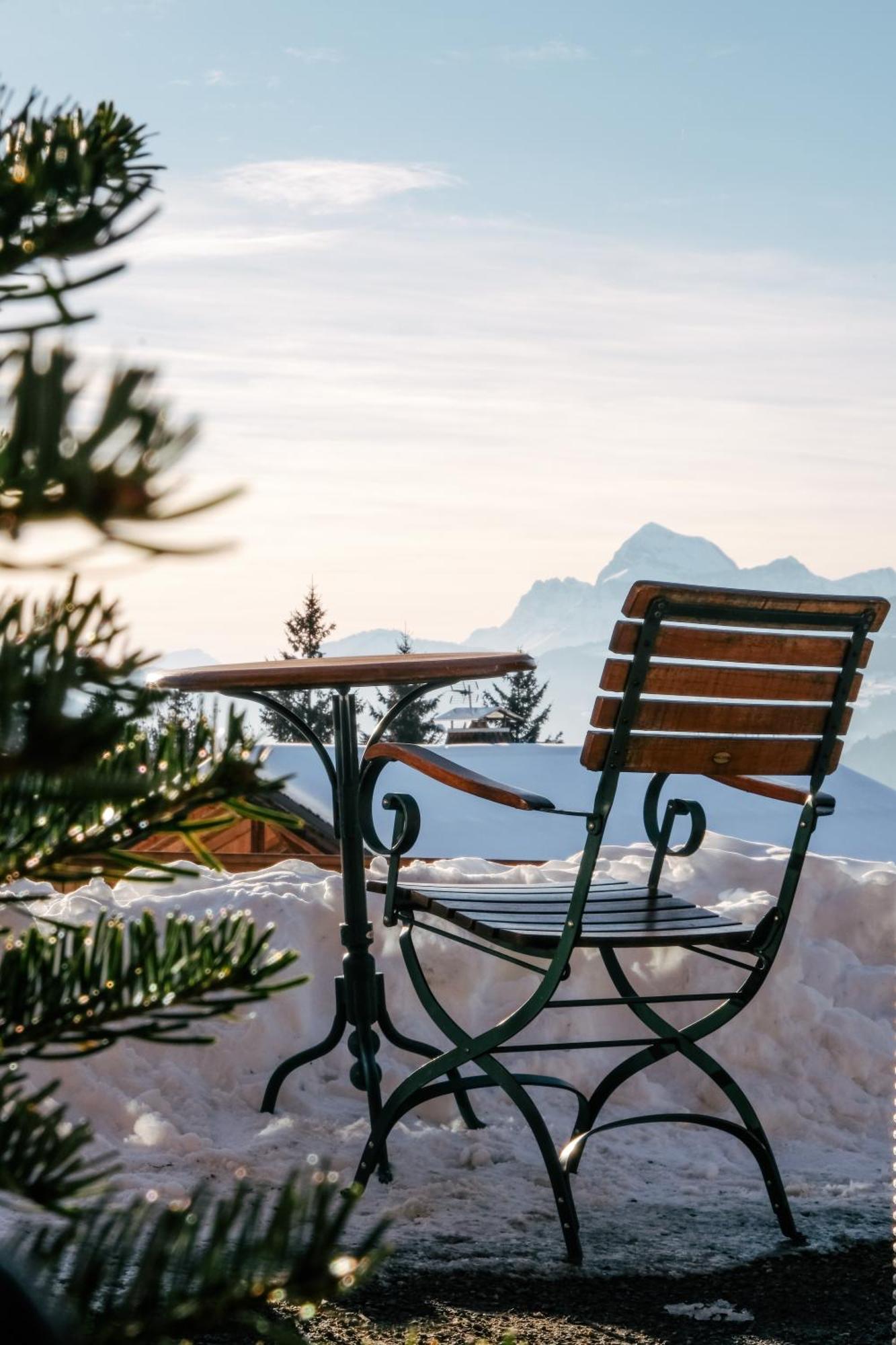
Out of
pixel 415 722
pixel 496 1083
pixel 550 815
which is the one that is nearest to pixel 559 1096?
pixel 496 1083

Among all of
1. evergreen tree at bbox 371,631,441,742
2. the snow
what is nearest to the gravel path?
the snow

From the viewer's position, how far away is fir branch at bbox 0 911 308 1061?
2.53ft

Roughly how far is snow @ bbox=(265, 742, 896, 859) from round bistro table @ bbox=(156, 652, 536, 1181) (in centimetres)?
431

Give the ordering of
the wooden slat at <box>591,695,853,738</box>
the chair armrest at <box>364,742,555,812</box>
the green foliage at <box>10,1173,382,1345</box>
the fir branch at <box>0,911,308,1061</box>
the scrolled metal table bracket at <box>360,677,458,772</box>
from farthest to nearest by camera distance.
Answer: the scrolled metal table bracket at <box>360,677,458,772</box> < the wooden slat at <box>591,695,853,738</box> < the chair armrest at <box>364,742,555,812</box> < the fir branch at <box>0,911,308,1061</box> < the green foliage at <box>10,1173,382,1345</box>

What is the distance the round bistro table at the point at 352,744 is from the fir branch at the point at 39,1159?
2138 mm

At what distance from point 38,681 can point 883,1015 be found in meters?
3.62

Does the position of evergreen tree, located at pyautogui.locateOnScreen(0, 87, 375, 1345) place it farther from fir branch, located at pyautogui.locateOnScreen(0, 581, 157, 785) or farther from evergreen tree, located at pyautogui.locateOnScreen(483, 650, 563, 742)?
evergreen tree, located at pyautogui.locateOnScreen(483, 650, 563, 742)

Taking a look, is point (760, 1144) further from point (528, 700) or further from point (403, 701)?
point (528, 700)

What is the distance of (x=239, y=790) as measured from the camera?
0.75 meters

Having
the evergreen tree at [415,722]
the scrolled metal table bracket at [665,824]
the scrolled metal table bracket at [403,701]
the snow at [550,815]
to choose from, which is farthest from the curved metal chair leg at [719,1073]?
the evergreen tree at [415,722]

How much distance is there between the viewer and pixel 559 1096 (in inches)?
144

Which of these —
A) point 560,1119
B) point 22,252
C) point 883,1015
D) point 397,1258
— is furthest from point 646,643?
point 22,252

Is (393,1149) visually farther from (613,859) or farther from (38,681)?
(38,681)

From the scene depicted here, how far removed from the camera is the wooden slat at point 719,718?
8.52 feet
